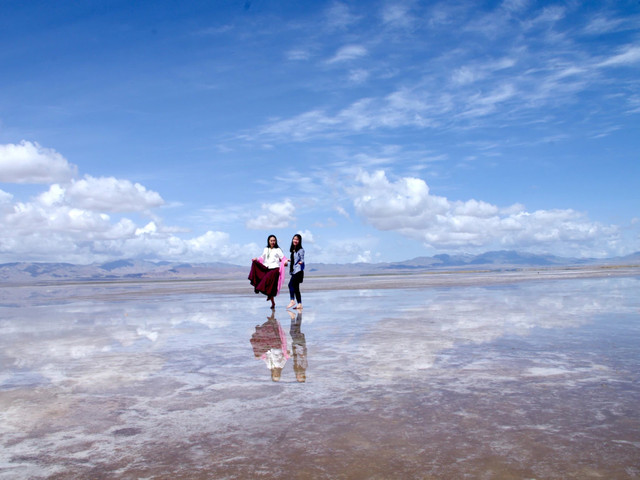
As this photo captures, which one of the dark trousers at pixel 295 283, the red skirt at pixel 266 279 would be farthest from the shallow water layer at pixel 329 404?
the red skirt at pixel 266 279

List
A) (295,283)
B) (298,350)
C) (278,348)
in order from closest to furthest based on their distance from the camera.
Answer: (298,350) < (278,348) < (295,283)

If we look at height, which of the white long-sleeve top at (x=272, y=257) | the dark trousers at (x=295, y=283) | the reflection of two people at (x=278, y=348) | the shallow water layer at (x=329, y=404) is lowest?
the shallow water layer at (x=329, y=404)

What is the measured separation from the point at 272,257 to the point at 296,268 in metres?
1.14

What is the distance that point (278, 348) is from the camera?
31.8 ft

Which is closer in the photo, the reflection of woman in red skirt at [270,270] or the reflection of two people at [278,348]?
the reflection of two people at [278,348]

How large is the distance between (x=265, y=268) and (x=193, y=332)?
6278mm

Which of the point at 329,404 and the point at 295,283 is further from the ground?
the point at 295,283

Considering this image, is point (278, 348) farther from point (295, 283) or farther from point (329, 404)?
point (295, 283)

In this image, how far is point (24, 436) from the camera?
5016mm

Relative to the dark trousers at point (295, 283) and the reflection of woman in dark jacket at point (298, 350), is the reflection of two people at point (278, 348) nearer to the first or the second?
the reflection of woman in dark jacket at point (298, 350)

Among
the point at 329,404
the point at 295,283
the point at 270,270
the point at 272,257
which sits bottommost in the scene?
the point at 329,404

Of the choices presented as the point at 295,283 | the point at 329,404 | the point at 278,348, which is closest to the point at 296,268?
the point at 295,283

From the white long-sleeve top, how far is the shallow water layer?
21.2 ft

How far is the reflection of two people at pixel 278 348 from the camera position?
7.82 m
